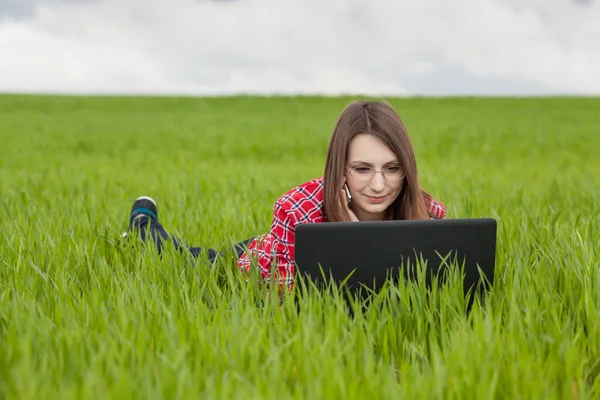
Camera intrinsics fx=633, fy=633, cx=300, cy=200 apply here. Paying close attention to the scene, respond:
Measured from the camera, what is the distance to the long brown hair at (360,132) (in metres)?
2.71

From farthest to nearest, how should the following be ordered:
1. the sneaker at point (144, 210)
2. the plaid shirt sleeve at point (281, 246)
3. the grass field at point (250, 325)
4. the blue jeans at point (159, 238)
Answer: the sneaker at point (144, 210), the blue jeans at point (159, 238), the plaid shirt sleeve at point (281, 246), the grass field at point (250, 325)

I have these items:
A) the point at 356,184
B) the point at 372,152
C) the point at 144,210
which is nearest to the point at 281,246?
the point at 356,184

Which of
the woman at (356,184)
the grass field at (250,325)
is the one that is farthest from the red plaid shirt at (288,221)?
the grass field at (250,325)

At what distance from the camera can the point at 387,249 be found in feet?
7.15

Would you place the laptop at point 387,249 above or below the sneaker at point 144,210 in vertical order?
above

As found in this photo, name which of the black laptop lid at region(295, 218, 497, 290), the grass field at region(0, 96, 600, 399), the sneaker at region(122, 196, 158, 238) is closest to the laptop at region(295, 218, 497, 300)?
the black laptop lid at region(295, 218, 497, 290)

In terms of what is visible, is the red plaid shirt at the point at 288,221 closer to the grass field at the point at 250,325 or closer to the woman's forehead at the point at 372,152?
the grass field at the point at 250,325

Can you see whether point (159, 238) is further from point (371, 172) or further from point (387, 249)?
point (387, 249)

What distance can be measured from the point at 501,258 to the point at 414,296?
90 centimetres

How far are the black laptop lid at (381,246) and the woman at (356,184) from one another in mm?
435

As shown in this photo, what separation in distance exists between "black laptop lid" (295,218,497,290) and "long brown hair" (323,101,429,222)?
22.9 inches

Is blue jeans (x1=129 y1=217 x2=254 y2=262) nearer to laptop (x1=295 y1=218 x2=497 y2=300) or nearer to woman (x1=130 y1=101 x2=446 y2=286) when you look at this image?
woman (x1=130 y1=101 x2=446 y2=286)

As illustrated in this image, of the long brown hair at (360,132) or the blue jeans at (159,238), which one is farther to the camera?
the blue jeans at (159,238)

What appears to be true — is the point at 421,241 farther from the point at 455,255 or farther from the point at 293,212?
the point at 293,212
